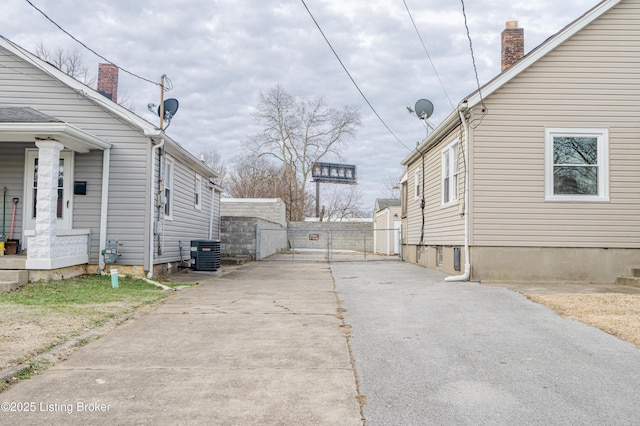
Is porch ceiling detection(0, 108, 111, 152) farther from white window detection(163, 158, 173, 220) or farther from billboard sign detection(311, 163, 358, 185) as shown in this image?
billboard sign detection(311, 163, 358, 185)

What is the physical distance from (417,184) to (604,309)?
10.8 metres

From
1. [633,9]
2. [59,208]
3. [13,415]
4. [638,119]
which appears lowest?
[13,415]

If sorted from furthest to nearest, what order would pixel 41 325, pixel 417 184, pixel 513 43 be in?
pixel 417 184 < pixel 513 43 < pixel 41 325

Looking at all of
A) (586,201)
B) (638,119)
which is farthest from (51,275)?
(638,119)

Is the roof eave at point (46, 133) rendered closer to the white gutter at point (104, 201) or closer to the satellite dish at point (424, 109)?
the white gutter at point (104, 201)

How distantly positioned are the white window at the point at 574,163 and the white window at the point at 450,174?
2.13 m

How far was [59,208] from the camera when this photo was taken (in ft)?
37.1

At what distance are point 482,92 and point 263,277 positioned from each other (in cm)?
673

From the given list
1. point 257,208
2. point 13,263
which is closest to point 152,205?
point 13,263

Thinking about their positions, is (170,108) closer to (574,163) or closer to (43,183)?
(43,183)

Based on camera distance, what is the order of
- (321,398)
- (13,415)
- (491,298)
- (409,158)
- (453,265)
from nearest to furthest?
(13,415) → (321,398) → (491,298) → (453,265) → (409,158)

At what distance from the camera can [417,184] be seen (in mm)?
17578

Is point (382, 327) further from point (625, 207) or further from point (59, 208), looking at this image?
point (59, 208)

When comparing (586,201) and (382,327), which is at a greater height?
(586,201)
